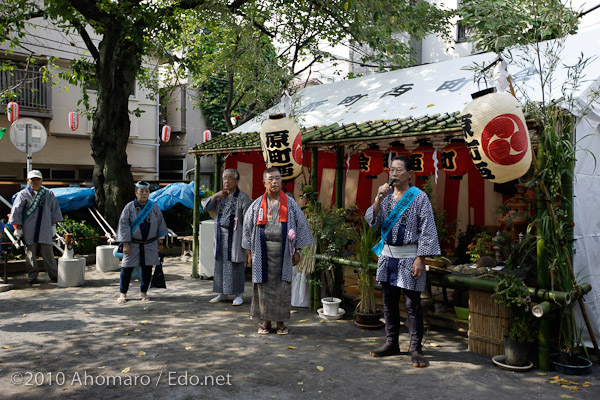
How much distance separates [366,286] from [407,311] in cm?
125

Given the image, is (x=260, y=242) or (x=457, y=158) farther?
(x=457, y=158)

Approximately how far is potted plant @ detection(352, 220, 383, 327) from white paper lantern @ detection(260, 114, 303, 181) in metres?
1.35

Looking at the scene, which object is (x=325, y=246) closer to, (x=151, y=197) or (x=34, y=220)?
(x=34, y=220)

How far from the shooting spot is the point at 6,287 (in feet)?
29.2

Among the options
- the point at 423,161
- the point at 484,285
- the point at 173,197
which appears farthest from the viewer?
the point at 173,197

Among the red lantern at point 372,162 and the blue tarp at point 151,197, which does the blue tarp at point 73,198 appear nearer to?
the blue tarp at point 151,197

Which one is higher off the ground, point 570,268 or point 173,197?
point 173,197

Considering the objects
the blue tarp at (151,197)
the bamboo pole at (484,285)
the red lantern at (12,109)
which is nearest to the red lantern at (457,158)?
the bamboo pole at (484,285)

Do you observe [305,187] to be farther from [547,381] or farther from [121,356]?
[547,381]

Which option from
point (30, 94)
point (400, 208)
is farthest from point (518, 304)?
point (30, 94)

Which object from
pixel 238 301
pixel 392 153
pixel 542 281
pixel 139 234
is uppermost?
pixel 392 153

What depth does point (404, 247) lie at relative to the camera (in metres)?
5.36

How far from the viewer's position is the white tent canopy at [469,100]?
554cm

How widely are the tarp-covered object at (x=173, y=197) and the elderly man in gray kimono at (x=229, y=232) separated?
22.0 feet
